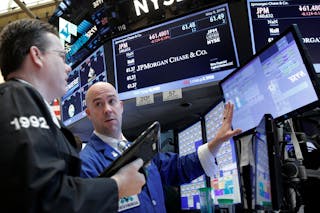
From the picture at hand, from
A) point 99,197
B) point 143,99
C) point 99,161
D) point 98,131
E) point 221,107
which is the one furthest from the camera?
point 143,99

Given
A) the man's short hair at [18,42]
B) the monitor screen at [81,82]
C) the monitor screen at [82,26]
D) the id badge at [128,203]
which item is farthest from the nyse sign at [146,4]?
the man's short hair at [18,42]

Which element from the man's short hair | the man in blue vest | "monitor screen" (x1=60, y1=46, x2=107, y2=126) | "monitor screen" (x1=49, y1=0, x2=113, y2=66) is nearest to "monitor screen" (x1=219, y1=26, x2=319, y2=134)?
the man in blue vest

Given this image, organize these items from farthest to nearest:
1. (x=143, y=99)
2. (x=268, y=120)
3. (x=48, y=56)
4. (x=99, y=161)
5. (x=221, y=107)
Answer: (x=143, y=99) → (x=221, y=107) → (x=99, y=161) → (x=268, y=120) → (x=48, y=56)

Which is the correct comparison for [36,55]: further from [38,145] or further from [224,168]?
[224,168]

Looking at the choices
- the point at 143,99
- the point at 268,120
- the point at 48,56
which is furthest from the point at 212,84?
the point at 48,56

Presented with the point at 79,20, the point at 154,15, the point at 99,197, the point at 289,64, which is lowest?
the point at 99,197

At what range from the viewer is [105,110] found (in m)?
2.08

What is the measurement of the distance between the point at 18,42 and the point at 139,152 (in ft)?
1.78

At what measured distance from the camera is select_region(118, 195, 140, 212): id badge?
1726 mm

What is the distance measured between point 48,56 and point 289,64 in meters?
1.02

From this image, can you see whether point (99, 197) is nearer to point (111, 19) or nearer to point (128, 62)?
point (128, 62)

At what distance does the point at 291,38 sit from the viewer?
1570 millimetres

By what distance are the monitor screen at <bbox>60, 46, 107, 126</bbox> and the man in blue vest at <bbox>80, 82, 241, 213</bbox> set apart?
1038mm

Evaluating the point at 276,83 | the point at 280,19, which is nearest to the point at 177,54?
the point at 280,19
